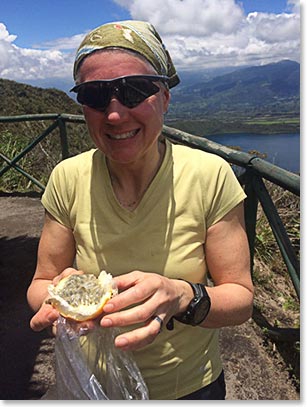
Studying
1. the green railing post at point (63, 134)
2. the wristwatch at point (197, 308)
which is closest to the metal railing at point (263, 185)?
the wristwatch at point (197, 308)

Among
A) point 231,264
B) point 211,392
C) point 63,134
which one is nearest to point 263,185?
point 231,264

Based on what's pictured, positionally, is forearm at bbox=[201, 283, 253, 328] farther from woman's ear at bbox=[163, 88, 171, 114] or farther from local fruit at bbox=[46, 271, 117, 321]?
woman's ear at bbox=[163, 88, 171, 114]

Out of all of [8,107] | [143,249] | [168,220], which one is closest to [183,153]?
[168,220]

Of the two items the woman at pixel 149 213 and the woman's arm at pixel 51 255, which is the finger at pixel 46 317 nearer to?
the woman at pixel 149 213

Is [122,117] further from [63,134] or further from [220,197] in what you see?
[63,134]

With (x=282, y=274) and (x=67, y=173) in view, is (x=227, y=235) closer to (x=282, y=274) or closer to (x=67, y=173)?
(x=67, y=173)

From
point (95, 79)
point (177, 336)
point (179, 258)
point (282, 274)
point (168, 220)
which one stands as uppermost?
point (95, 79)
